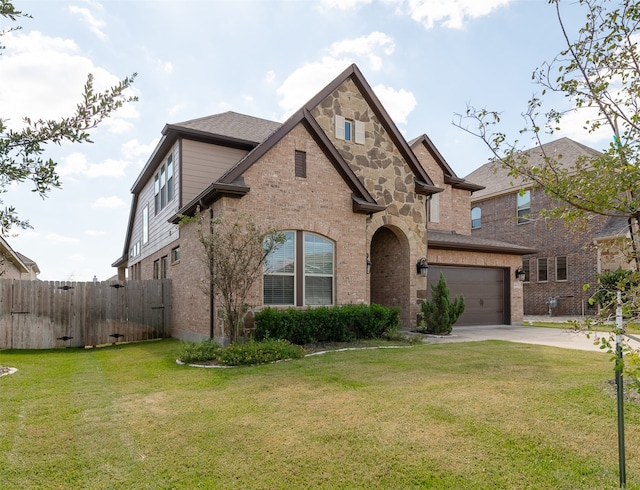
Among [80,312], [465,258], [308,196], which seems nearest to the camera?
[308,196]

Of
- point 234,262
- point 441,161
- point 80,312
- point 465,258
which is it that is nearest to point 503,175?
point 441,161

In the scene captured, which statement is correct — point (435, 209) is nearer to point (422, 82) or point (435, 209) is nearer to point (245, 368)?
point (422, 82)

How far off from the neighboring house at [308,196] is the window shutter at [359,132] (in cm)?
4

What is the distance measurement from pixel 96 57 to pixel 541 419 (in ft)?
22.2

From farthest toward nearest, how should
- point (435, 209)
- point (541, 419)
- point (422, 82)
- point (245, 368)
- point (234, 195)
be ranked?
point (435, 209)
point (234, 195)
point (422, 82)
point (245, 368)
point (541, 419)

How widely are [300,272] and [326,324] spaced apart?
154 cm

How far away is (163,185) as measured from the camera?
15523mm

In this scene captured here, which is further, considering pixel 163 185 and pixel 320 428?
pixel 163 185

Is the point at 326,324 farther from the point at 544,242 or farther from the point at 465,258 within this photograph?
the point at 544,242

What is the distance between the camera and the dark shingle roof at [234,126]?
44.7 ft

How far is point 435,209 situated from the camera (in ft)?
60.8

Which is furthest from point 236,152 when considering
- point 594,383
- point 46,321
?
point 594,383

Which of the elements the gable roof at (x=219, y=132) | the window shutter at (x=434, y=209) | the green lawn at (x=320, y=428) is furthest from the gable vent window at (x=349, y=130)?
the green lawn at (x=320, y=428)

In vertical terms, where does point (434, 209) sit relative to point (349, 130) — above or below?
below
